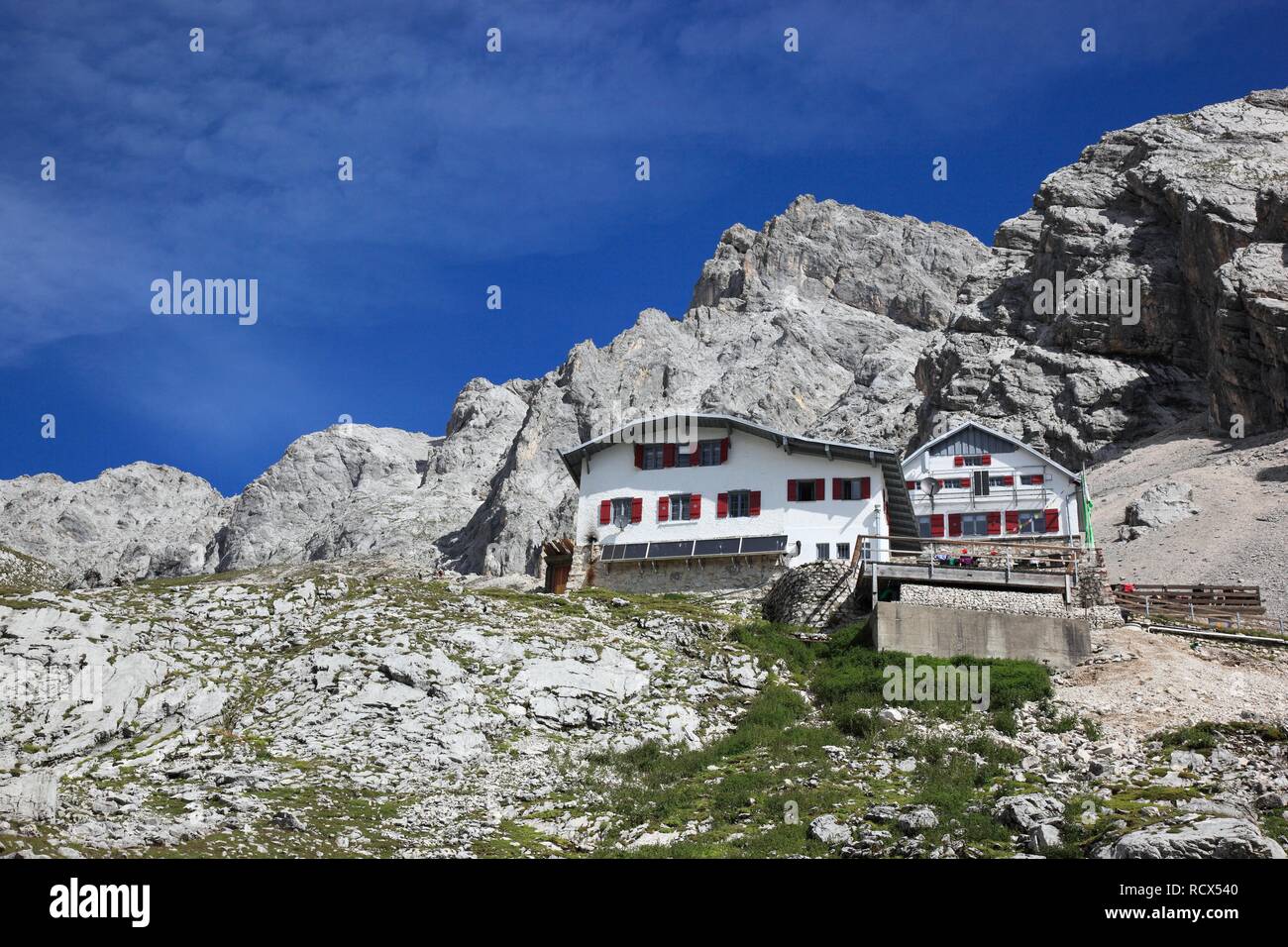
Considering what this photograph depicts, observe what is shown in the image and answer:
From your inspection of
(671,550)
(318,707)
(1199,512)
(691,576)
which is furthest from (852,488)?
(1199,512)

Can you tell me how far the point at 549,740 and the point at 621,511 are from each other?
23.8 meters

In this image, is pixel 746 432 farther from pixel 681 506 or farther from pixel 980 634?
pixel 980 634

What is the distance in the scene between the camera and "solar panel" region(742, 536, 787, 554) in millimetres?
54500

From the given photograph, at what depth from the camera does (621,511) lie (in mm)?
57844

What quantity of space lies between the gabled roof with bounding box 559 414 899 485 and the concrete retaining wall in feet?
43.6

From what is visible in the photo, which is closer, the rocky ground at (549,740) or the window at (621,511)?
the rocky ground at (549,740)

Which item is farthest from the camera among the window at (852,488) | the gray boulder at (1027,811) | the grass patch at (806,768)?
the window at (852,488)

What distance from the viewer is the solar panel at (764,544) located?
5450 cm

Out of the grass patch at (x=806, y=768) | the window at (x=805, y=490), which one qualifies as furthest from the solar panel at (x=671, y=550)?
the grass patch at (x=806, y=768)

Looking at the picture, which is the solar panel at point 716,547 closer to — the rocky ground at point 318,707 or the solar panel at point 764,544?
the solar panel at point 764,544

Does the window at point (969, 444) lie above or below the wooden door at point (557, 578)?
above

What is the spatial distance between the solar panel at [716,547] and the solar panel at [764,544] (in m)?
0.49
